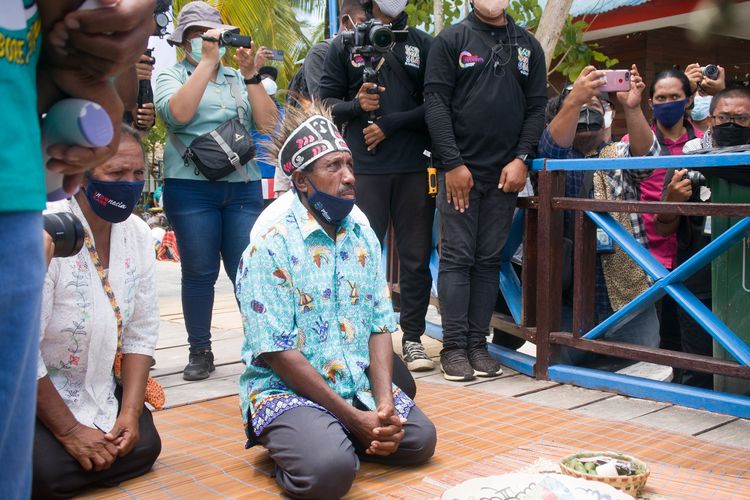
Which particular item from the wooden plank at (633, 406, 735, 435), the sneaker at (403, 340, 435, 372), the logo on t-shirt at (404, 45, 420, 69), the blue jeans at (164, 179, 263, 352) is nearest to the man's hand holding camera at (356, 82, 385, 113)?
the logo on t-shirt at (404, 45, 420, 69)

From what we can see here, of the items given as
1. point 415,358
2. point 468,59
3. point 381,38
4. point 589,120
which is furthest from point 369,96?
point 415,358

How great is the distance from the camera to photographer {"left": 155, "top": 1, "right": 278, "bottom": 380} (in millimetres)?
4285

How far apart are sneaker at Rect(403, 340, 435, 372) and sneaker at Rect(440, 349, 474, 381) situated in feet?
0.60

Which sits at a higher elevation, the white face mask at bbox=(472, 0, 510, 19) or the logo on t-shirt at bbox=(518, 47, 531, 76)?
the white face mask at bbox=(472, 0, 510, 19)

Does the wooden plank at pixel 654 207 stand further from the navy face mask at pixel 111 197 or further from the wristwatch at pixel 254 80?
the navy face mask at pixel 111 197

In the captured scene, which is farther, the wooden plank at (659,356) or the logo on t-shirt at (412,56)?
the logo on t-shirt at (412,56)

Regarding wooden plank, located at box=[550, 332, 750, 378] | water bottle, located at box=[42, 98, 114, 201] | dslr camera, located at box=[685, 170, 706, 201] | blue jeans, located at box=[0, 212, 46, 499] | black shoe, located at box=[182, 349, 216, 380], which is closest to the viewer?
blue jeans, located at box=[0, 212, 46, 499]

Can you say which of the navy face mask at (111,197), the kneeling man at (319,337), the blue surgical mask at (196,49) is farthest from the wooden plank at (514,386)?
the blue surgical mask at (196,49)

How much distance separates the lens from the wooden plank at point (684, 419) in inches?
141

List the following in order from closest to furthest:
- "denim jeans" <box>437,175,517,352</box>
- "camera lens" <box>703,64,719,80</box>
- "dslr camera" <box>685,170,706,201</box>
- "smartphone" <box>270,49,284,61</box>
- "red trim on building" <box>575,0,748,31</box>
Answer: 1. "dslr camera" <box>685,170,706,201</box>
2. "denim jeans" <box>437,175,517,352</box>
3. "smartphone" <box>270,49,284,61</box>
4. "camera lens" <box>703,64,719,80</box>
5. "red trim on building" <box>575,0,748,31</box>

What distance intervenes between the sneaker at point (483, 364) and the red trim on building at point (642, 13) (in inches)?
202

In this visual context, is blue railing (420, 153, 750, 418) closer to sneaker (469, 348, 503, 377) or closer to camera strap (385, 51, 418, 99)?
sneaker (469, 348, 503, 377)

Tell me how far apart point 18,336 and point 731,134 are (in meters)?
3.86

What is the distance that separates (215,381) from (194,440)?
3.39 ft
